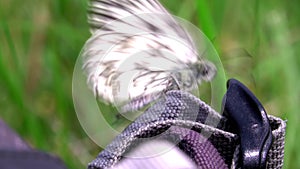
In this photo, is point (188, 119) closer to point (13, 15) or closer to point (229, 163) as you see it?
point (229, 163)

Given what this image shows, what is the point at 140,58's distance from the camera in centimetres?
66

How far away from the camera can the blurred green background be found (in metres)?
1.08

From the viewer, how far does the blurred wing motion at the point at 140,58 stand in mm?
643

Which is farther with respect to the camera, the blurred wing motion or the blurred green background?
the blurred green background

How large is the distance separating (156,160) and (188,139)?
3 centimetres

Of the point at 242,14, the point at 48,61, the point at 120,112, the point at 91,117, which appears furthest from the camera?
the point at 242,14

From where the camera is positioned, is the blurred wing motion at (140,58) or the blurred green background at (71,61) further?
the blurred green background at (71,61)

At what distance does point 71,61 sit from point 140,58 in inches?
27.8

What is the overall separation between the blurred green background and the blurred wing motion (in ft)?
0.94

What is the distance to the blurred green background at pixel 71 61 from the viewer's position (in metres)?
1.08

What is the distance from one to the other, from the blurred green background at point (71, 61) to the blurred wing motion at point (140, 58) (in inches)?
11.3

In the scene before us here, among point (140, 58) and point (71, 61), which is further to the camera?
point (71, 61)

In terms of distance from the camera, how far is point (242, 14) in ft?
4.83

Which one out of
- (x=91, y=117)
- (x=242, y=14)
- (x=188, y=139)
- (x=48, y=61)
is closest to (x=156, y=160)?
(x=188, y=139)
